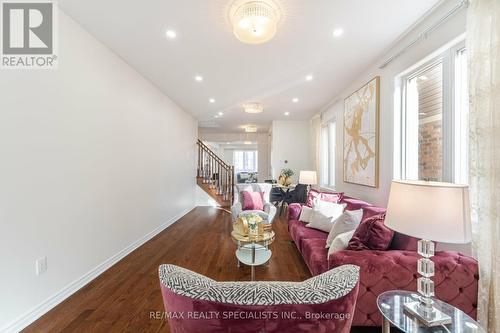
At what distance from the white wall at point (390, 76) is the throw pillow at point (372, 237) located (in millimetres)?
1256

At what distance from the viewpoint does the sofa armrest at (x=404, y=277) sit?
1.59 m

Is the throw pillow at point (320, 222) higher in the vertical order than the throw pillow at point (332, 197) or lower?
lower

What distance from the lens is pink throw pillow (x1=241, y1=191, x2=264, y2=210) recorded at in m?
4.38

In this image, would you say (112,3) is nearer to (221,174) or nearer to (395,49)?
(395,49)

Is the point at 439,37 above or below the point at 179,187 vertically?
above

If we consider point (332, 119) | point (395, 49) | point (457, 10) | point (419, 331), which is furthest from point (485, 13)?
point (332, 119)

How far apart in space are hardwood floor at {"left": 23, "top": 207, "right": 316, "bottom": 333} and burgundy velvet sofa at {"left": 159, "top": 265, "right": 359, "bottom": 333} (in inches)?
58.9

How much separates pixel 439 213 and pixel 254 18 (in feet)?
6.54

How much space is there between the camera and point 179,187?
591cm

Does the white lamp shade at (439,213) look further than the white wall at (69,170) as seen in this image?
No

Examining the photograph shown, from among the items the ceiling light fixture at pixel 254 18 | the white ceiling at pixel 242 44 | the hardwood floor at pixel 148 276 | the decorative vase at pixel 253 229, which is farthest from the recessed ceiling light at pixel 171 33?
the hardwood floor at pixel 148 276

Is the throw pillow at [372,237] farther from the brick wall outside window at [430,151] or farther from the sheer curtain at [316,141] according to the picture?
the sheer curtain at [316,141]

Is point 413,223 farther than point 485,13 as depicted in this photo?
No

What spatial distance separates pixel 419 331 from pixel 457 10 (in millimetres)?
2527
